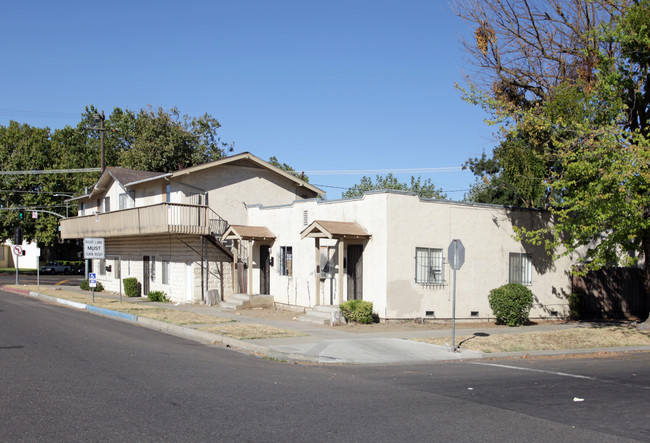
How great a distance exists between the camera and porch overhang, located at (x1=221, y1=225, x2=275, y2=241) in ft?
74.5

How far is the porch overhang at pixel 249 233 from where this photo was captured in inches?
894

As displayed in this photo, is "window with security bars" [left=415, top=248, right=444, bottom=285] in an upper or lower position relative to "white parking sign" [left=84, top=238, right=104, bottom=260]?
lower

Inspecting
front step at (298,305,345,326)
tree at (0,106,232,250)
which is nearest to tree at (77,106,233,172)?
tree at (0,106,232,250)

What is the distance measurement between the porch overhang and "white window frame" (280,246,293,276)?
0.74 m

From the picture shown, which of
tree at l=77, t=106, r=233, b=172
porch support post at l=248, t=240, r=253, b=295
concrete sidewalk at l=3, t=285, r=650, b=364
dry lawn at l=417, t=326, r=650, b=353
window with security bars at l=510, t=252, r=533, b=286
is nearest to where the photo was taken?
concrete sidewalk at l=3, t=285, r=650, b=364

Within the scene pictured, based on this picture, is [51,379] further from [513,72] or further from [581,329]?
[513,72]

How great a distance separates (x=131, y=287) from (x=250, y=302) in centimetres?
991

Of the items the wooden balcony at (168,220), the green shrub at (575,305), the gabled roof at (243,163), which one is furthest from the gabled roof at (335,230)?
the green shrub at (575,305)

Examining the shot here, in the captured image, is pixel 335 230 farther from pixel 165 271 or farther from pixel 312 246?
pixel 165 271

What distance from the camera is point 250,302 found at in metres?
22.7

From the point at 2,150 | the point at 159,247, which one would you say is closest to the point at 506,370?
the point at 159,247

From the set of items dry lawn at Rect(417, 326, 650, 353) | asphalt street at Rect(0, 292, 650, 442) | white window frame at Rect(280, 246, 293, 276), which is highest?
white window frame at Rect(280, 246, 293, 276)

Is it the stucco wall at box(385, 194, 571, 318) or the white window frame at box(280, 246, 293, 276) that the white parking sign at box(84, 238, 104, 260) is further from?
the stucco wall at box(385, 194, 571, 318)

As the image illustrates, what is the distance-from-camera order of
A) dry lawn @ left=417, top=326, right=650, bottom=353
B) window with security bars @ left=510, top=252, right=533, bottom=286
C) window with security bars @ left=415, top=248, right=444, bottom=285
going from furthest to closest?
window with security bars @ left=510, top=252, right=533, bottom=286 < window with security bars @ left=415, top=248, right=444, bottom=285 < dry lawn @ left=417, top=326, right=650, bottom=353
